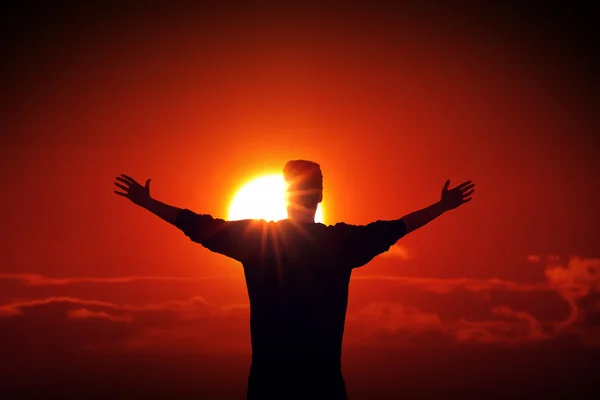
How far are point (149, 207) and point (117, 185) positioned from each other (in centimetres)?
52

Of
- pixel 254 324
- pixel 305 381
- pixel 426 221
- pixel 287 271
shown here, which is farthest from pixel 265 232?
pixel 426 221

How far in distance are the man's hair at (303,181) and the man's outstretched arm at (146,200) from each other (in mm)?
1275

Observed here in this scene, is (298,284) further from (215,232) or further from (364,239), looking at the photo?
(215,232)

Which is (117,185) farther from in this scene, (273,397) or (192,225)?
(273,397)

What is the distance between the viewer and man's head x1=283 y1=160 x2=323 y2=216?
554 cm

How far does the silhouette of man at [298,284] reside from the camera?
5.42 m

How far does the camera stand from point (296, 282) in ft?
18.1

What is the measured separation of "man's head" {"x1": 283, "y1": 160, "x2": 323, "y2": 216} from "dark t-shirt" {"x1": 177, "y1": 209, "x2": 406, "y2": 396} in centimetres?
17

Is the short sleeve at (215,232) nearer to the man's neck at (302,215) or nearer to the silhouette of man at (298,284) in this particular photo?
the silhouette of man at (298,284)

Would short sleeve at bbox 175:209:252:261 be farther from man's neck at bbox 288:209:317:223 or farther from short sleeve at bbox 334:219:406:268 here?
short sleeve at bbox 334:219:406:268

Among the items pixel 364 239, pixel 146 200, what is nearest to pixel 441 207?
pixel 364 239

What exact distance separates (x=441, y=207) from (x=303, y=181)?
169cm

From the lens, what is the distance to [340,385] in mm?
5473

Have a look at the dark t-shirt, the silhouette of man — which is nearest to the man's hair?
the silhouette of man
